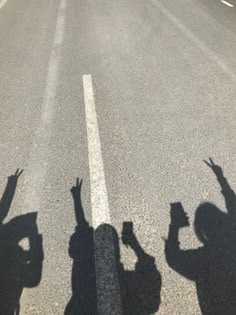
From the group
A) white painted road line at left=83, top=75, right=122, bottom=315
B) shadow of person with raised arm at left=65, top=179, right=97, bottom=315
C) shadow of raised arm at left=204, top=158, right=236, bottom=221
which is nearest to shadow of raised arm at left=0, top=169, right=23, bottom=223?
shadow of person with raised arm at left=65, top=179, right=97, bottom=315

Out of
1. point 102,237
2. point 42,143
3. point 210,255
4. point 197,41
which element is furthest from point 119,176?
point 197,41

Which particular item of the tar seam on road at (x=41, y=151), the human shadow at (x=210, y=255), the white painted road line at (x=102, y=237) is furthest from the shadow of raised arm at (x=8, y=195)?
the human shadow at (x=210, y=255)

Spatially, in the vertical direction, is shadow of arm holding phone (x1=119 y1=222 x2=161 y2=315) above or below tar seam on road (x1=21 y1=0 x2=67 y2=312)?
above

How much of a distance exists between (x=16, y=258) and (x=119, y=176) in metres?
1.53

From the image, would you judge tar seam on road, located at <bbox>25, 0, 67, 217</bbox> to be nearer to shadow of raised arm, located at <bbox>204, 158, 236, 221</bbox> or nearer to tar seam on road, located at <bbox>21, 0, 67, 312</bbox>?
tar seam on road, located at <bbox>21, 0, 67, 312</bbox>

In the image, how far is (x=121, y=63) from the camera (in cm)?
714

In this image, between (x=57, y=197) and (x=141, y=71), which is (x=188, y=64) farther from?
(x=57, y=197)

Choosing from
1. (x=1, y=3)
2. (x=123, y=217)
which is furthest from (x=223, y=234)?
(x=1, y=3)

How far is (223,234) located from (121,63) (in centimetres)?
469

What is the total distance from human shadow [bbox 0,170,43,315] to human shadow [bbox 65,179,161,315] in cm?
35

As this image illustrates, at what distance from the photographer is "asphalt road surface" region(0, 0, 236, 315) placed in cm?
302

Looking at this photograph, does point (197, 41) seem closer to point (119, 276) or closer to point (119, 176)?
point (119, 176)

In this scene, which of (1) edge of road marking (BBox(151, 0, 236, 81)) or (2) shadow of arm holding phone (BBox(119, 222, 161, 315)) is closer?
(2) shadow of arm holding phone (BBox(119, 222, 161, 315))

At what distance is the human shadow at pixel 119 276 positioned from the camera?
2879 mm
